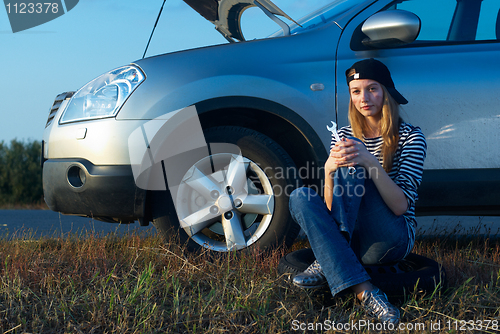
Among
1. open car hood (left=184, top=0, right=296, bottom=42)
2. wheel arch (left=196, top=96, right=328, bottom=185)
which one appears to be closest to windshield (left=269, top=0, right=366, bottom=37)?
→ open car hood (left=184, top=0, right=296, bottom=42)

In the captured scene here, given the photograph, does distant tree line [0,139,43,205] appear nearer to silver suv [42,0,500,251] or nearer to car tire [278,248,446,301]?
silver suv [42,0,500,251]

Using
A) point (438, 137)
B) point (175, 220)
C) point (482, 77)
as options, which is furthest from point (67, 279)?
point (482, 77)

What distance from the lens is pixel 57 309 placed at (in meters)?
1.62

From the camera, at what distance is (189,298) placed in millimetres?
1683

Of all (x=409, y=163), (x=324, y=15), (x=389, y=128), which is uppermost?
(x=324, y=15)

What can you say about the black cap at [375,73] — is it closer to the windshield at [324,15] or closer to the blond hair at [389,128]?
the blond hair at [389,128]

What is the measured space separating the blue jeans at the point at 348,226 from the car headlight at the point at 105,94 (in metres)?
1.25

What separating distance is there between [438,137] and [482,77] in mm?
435

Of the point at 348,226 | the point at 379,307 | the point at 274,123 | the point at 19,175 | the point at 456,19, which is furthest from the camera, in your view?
the point at 19,175

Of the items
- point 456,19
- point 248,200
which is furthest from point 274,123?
point 456,19

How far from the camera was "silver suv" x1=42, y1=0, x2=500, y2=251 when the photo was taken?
7.45 feet

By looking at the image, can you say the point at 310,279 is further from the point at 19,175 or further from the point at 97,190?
the point at 19,175

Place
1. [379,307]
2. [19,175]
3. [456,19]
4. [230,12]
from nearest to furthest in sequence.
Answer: [379,307], [456,19], [230,12], [19,175]

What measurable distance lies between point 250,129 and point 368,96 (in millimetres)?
813
